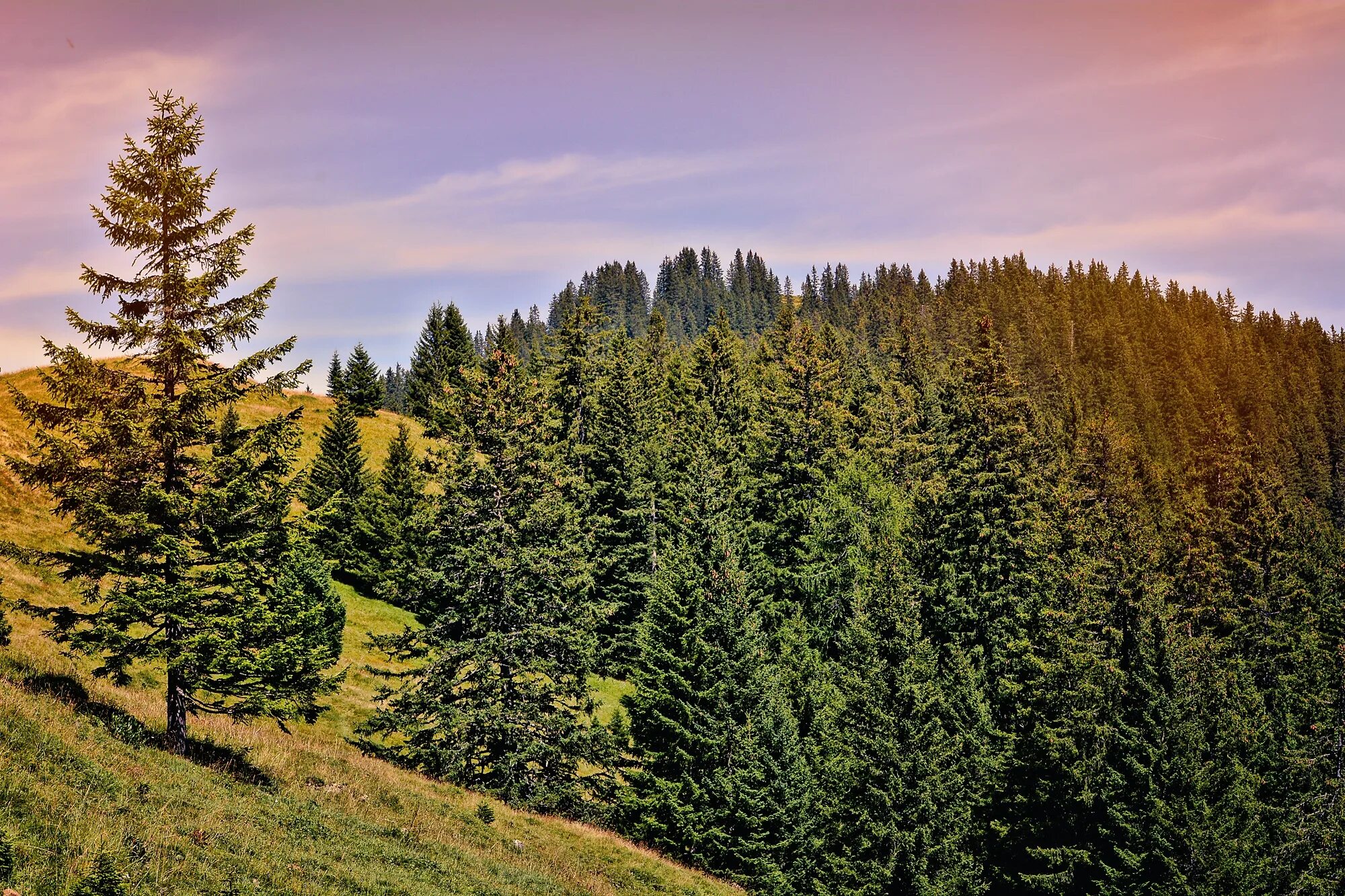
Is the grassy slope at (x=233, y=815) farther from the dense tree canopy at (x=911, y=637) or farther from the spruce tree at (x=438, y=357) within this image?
the spruce tree at (x=438, y=357)

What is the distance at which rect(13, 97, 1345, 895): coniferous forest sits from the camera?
55.0 feet

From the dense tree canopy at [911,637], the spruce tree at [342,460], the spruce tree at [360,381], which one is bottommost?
the dense tree canopy at [911,637]

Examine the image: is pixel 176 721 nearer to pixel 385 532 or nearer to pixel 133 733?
pixel 133 733

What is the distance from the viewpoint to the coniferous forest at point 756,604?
1677cm

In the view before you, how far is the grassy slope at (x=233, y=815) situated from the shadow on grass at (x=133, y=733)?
0.19 feet

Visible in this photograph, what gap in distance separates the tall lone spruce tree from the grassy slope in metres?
1.61

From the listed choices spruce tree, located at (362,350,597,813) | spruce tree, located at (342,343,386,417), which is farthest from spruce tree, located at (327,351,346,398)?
spruce tree, located at (362,350,597,813)

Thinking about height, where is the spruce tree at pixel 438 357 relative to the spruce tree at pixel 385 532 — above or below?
above

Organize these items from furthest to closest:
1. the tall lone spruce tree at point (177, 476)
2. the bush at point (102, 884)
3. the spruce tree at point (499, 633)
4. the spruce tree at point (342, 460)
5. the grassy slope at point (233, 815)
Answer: the spruce tree at point (342, 460), the spruce tree at point (499, 633), the tall lone spruce tree at point (177, 476), the grassy slope at point (233, 815), the bush at point (102, 884)

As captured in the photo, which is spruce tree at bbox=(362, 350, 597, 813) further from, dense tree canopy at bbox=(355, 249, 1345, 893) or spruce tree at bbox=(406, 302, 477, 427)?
spruce tree at bbox=(406, 302, 477, 427)

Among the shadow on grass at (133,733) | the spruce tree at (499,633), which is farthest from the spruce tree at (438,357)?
the shadow on grass at (133,733)

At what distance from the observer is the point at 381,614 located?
163ft

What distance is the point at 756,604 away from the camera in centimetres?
4275

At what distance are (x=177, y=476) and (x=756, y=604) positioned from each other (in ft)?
101
